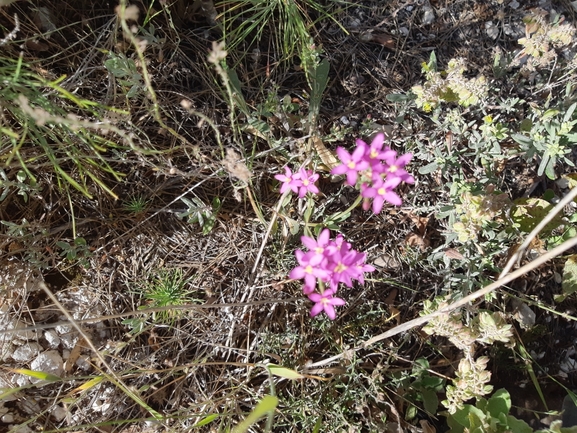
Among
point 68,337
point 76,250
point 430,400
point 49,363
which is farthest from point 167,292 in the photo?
point 430,400

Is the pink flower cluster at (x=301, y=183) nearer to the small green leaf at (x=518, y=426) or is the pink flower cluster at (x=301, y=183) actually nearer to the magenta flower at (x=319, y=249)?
the magenta flower at (x=319, y=249)

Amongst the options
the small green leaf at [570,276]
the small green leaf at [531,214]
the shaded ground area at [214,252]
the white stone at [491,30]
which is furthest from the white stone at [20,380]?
the white stone at [491,30]

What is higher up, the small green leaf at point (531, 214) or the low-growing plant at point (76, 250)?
the small green leaf at point (531, 214)

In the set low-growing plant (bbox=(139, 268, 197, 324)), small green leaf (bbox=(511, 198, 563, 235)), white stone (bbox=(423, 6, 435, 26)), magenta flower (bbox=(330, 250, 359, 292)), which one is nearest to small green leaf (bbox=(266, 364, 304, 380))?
magenta flower (bbox=(330, 250, 359, 292))

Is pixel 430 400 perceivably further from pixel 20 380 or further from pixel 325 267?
pixel 20 380

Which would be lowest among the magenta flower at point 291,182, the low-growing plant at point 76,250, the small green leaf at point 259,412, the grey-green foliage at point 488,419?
the low-growing plant at point 76,250

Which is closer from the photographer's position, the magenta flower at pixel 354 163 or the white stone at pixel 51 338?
the magenta flower at pixel 354 163

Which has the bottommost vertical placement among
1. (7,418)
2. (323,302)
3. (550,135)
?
(7,418)
